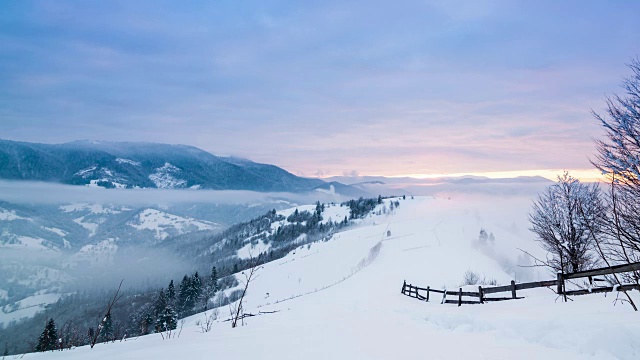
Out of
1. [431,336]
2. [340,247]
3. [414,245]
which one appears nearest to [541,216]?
[431,336]

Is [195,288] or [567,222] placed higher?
[567,222]

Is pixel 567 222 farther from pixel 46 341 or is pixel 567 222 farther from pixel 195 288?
pixel 195 288

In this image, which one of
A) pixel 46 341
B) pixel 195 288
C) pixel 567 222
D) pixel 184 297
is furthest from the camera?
pixel 195 288

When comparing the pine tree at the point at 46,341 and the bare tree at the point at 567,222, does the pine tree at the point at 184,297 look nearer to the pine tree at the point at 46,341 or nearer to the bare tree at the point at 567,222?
the pine tree at the point at 46,341

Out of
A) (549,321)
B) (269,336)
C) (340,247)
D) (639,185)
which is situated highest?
(639,185)

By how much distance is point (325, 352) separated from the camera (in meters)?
6.46

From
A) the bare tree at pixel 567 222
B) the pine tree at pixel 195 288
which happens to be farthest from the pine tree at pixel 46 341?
the pine tree at pixel 195 288

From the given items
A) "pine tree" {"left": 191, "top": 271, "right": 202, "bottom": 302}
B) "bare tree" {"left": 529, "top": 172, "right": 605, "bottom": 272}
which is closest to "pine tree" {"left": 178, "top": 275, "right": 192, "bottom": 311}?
"pine tree" {"left": 191, "top": 271, "right": 202, "bottom": 302}

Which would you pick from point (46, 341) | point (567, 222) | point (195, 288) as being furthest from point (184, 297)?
point (567, 222)

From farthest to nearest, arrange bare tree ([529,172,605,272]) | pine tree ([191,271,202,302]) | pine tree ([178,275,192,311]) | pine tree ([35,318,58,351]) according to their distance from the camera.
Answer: pine tree ([191,271,202,302]) → pine tree ([178,275,192,311]) → bare tree ([529,172,605,272]) → pine tree ([35,318,58,351])

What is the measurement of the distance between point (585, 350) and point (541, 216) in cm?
2487

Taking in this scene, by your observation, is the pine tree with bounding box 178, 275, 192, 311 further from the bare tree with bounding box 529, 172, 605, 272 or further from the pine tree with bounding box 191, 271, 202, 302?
the bare tree with bounding box 529, 172, 605, 272

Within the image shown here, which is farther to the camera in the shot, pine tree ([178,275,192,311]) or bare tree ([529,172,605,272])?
pine tree ([178,275,192,311])

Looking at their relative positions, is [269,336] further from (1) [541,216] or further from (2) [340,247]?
(2) [340,247]
